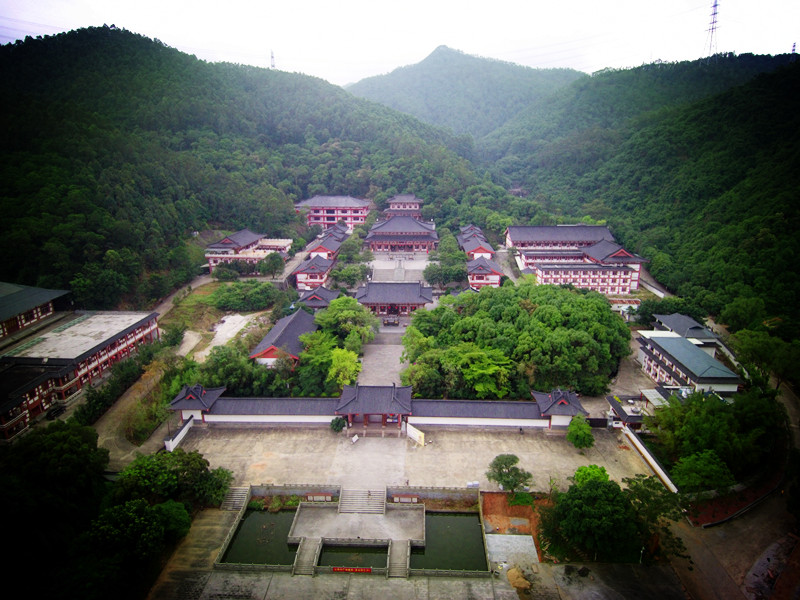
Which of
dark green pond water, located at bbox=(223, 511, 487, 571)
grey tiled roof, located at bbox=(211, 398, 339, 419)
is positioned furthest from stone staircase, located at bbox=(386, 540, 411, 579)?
grey tiled roof, located at bbox=(211, 398, 339, 419)

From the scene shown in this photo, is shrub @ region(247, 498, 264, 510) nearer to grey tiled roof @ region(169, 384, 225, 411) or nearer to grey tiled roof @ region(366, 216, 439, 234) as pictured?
grey tiled roof @ region(169, 384, 225, 411)

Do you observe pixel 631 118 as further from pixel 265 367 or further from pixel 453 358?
pixel 265 367

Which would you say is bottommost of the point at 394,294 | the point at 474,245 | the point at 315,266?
the point at 394,294

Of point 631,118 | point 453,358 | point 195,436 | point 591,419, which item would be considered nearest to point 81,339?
point 195,436

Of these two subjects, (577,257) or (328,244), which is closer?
(577,257)

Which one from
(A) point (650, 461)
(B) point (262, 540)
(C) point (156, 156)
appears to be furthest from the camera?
(C) point (156, 156)

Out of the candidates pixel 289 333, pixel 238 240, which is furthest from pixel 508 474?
pixel 238 240

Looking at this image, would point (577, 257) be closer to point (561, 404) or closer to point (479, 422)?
point (561, 404)
